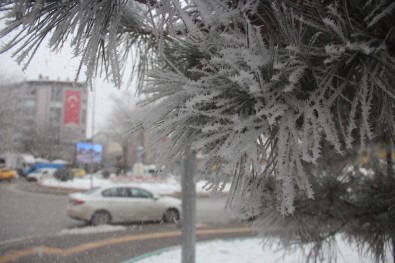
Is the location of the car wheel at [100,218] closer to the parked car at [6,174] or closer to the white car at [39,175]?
the parked car at [6,174]

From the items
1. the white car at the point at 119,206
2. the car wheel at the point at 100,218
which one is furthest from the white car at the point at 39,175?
the car wheel at the point at 100,218

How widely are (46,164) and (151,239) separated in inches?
1140

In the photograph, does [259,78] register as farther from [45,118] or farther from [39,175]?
[39,175]

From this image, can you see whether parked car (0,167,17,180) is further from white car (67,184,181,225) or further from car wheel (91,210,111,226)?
car wheel (91,210,111,226)

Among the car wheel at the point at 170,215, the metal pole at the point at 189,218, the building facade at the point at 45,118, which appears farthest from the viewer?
the building facade at the point at 45,118

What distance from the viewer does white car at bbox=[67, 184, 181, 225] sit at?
11.6 metres

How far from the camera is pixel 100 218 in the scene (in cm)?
1168

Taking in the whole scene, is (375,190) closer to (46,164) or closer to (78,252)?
(78,252)

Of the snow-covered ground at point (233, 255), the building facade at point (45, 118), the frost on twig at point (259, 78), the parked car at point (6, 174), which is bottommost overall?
the snow-covered ground at point (233, 255)

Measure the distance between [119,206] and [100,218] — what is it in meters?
0.65

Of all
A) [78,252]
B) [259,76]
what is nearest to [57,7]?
[259,76]

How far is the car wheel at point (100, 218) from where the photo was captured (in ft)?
38.0

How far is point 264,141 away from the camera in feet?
5.48

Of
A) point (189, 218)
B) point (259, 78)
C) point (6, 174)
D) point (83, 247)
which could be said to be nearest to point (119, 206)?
point (83, 247)
